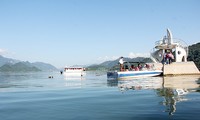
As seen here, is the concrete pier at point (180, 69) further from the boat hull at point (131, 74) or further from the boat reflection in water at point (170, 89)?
the boat reflection in water at point (170, 89)

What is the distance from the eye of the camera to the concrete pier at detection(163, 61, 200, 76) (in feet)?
190

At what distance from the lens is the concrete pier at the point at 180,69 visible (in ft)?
190

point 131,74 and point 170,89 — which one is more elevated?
point 131,74

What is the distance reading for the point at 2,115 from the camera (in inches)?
516

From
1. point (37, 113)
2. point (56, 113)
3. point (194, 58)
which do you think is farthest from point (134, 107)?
point (194, 58)

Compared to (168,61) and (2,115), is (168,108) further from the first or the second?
(168,61)

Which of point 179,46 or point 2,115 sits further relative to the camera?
point 179,46

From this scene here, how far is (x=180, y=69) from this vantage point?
194 feet

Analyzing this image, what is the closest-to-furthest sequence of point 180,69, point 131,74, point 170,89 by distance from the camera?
point 170,89 < point 131,74 < point 180,69

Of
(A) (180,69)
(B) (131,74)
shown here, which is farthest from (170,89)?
(A) (180,69)

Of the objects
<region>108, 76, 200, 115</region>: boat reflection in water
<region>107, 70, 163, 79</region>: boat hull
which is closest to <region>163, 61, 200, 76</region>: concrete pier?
<region>107, 70, 163, 79</region>: boat hull

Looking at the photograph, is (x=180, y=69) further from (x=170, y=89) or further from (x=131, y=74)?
(x=170, y=89)

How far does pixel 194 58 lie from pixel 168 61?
69.2m

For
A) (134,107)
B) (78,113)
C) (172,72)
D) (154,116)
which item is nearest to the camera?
(154,116)
